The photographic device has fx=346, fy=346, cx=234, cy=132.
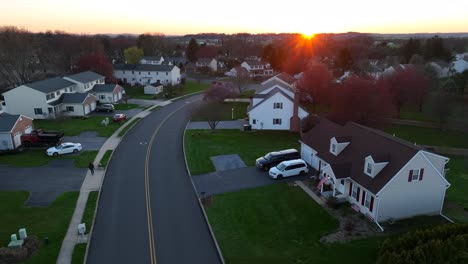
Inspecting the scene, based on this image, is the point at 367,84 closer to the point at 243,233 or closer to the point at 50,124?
the point at 243,233

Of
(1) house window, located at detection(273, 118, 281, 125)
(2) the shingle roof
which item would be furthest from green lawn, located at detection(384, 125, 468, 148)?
(2) the shingle roof

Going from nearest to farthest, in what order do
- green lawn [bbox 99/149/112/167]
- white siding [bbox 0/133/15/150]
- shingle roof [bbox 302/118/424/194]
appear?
shingle roof [bbox 302/118/424/194] < green lawn [bbox 99/149/112/167] < white siding [bbox 0/133/15/150]

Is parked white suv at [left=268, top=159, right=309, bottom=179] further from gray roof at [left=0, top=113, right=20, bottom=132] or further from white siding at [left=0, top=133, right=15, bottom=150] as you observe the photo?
gray roof at [left=0, top=113, right=20, bottom=132]

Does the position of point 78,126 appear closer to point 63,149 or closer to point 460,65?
point 63,149

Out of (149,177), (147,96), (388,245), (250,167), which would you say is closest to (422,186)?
(388,245)

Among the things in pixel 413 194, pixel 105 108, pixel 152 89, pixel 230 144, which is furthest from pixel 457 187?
pixel 152 89

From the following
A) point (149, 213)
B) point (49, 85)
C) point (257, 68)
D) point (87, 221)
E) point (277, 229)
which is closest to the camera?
point (277, 229)

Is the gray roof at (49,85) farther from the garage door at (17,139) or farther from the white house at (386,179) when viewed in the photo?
the white house at (386,179)
